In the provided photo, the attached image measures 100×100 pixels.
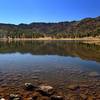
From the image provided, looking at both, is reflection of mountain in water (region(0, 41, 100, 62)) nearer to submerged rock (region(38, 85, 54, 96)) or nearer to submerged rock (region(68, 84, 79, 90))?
submerged rock (region(68, 84, 79, 90))

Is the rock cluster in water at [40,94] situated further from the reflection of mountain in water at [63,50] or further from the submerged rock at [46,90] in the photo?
the reflection of mountain in water at [63,50]

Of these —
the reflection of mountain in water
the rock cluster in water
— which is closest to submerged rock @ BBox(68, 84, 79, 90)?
the rock cluster in water

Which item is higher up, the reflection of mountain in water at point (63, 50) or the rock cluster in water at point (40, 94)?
the reflection of mountain in water at point (63, 50)

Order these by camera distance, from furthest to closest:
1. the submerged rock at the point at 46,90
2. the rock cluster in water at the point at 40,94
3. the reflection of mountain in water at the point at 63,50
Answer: the reflection of mountain in water at the point at 63,50, the submerged rock at the point at 46,90, the rock cluster in water at the point at 40,94

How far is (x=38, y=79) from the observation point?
66.4ft

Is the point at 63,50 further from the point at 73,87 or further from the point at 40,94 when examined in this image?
the point at 40,94

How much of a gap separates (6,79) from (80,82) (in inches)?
286

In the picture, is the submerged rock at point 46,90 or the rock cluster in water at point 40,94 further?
the submerged rock at point 46,90

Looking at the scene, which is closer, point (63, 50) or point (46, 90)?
point (46, 90)

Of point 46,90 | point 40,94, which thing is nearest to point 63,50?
point 46,90

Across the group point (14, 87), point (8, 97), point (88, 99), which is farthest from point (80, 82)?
point (8, 97)

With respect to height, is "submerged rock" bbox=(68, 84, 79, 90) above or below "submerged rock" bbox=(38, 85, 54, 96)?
below

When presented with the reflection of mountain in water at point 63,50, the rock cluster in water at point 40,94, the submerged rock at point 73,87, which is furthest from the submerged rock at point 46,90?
the reflection of mountain in water at point 63,50

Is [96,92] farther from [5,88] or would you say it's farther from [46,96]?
[5,88]
